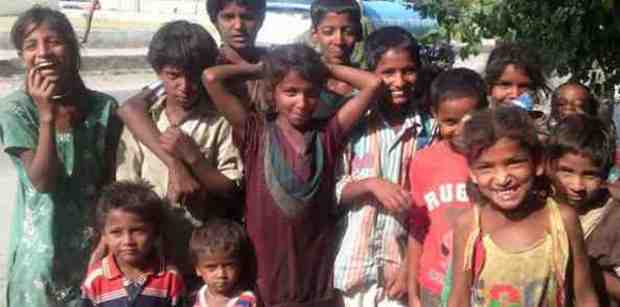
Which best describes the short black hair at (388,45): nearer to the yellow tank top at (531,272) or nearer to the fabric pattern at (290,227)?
the fabric pattern at (290,227)

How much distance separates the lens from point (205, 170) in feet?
10.6

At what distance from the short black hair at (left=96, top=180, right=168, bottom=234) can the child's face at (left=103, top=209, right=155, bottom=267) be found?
2 centimetres

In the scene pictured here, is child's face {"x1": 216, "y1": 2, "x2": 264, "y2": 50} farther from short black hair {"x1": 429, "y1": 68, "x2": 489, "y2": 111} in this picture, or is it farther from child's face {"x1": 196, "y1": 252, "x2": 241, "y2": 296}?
child's face {"x1": 196, "y1": 252, "x2": 241, "y2": 296}

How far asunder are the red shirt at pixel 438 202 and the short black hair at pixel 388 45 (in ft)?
1.31

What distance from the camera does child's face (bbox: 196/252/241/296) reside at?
130 inches

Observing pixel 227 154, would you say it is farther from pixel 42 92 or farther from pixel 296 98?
pixel 42 92

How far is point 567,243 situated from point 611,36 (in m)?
2.47

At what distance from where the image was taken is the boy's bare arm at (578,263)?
2.80 meters

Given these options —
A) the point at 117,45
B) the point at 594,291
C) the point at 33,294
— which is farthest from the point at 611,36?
the point at 117,45

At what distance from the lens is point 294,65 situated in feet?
10.7

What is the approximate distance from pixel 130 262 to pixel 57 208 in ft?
1.05

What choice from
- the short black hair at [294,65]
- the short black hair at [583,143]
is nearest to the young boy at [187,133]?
the short black hair at [294,65]

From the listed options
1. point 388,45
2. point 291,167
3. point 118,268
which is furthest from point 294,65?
point 118,268

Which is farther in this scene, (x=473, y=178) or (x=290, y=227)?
(x=290, y=227)
